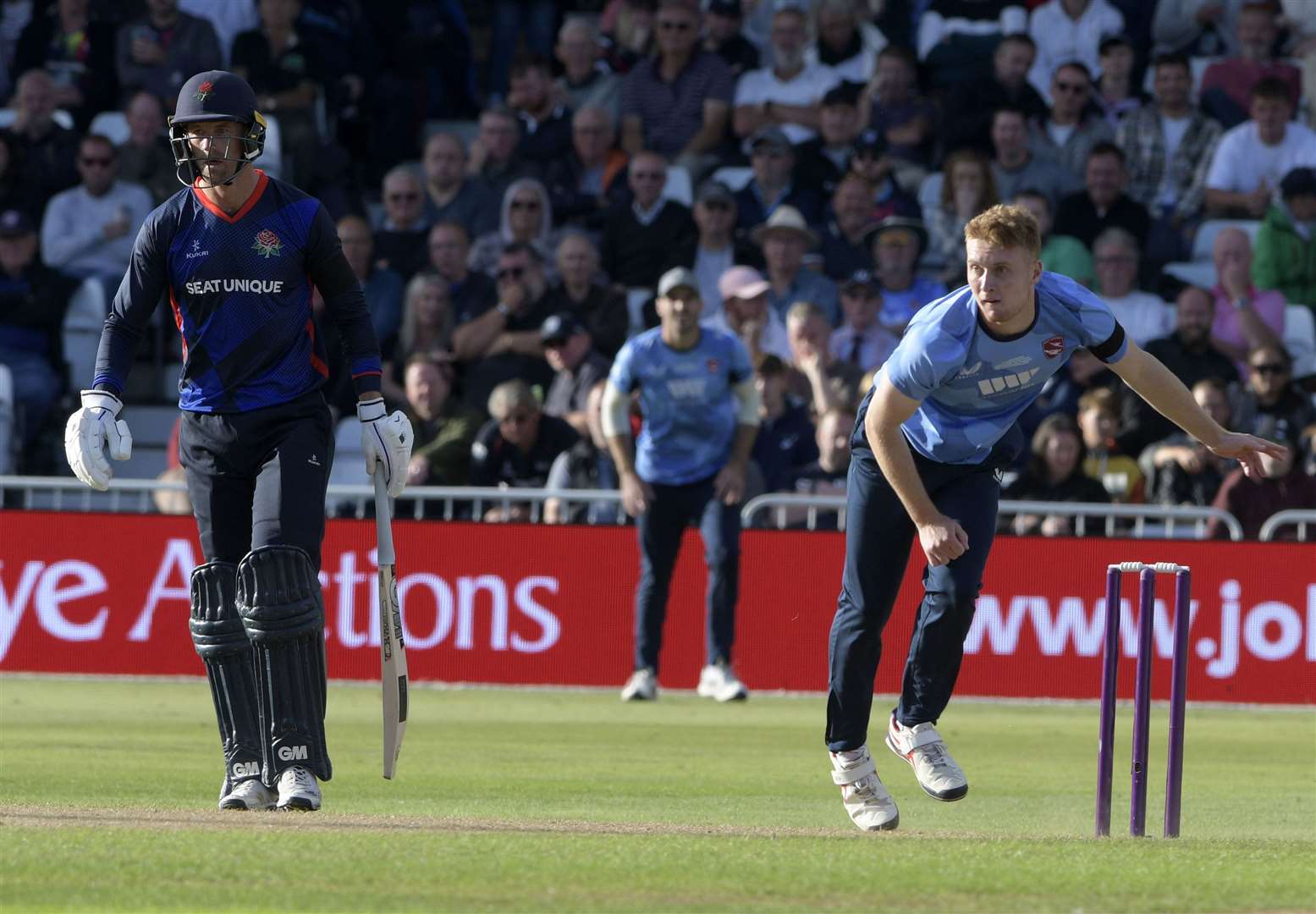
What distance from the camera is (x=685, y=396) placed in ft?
45.7

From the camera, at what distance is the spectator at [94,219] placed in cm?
1892

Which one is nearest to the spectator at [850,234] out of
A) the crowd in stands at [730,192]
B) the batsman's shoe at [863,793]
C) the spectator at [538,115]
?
the crowd in stands at [730,192]

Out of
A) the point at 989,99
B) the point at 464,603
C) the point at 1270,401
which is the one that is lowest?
the point at 464,603

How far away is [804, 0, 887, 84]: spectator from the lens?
20.8 meters

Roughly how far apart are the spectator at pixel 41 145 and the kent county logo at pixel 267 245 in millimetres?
12341

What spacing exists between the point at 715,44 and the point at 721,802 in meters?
12.8

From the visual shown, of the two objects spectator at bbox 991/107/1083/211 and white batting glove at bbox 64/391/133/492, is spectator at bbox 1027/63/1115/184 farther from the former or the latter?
white batting glove at bbox 64/391/133/492

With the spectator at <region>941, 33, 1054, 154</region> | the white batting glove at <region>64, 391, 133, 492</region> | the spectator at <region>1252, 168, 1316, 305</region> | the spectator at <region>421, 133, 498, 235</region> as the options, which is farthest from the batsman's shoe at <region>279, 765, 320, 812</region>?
the spectator at <region>941, 33, 1054, 154</region>

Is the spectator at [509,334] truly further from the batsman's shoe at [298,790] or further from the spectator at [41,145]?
the batsman's shoe at [298,790]

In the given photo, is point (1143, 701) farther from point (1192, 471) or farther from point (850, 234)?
point (850, 234)

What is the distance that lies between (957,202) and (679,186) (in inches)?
95.9

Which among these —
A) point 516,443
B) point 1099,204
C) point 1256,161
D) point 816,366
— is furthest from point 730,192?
point 1256,161

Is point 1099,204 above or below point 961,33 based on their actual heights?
below

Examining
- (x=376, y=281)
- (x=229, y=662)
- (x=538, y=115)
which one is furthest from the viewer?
(x=538, y=115)
